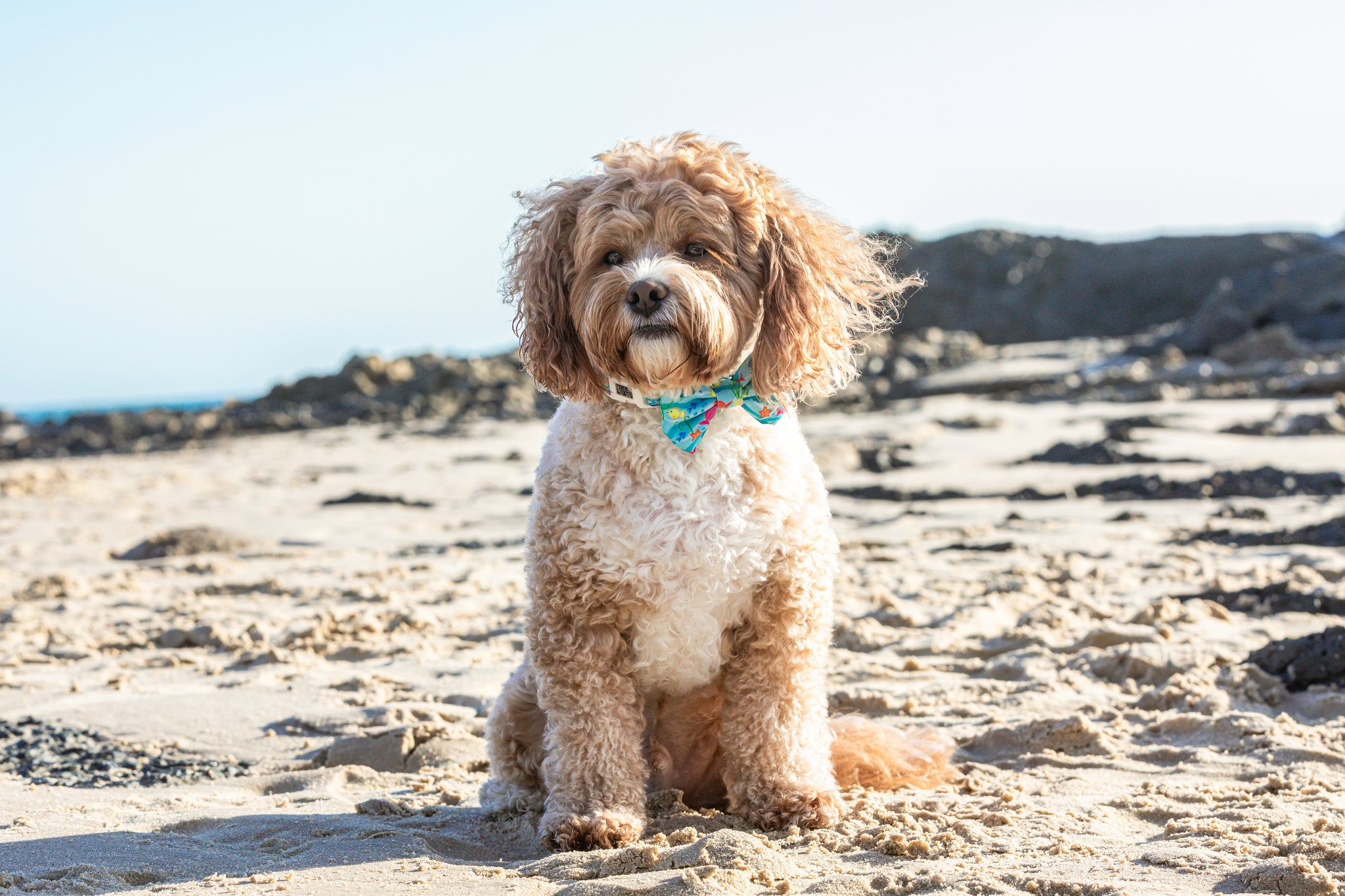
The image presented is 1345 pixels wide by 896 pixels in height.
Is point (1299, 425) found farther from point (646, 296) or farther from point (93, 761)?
point (93, 761)

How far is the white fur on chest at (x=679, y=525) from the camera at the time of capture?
3.37 meters

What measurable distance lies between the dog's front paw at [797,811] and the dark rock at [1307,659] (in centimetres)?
217

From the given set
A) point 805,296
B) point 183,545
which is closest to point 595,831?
point 805,296

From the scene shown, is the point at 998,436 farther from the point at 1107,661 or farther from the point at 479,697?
the point at 479,697

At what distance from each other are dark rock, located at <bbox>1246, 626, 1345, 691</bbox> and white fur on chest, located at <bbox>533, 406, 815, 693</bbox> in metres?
2.43

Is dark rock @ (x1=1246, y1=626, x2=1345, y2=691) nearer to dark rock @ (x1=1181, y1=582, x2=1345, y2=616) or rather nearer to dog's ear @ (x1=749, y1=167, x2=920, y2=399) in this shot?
dark rock @ (x1=1181, y1=582, x2=1345, y2=616)

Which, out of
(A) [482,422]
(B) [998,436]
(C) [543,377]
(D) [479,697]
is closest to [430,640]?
(D) [479,697]

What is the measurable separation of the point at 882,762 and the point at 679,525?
1.17 meters

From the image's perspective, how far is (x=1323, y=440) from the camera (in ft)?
33.9

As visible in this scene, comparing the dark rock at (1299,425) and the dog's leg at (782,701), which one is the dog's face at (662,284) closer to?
the dog's leg at (782,701)

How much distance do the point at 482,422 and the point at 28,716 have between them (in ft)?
47.9

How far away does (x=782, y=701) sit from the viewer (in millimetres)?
3562

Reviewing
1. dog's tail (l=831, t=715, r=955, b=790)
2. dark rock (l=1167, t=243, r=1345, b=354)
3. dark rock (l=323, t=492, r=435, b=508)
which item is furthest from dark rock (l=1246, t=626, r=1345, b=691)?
dark rock (l=1167, t=243, r=1345, b=354)

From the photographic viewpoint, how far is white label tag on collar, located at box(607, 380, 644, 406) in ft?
11.3
